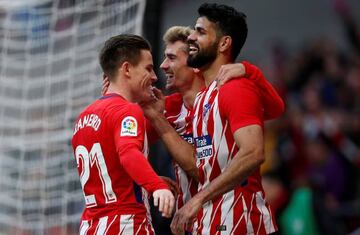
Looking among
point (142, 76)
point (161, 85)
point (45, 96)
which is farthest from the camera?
point (161, 85)

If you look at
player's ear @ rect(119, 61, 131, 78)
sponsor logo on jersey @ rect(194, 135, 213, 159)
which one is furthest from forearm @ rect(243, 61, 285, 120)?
player's ear @ rect(119, 61, 131, 78)

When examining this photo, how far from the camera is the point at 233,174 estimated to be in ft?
14.7

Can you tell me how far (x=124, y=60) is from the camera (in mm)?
4812

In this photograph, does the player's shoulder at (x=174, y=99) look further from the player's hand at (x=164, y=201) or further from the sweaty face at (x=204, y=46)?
the player's hand at (x=164, y=201)

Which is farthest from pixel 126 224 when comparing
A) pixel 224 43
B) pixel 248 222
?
pixel 224 43

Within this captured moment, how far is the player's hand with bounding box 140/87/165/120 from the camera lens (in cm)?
520

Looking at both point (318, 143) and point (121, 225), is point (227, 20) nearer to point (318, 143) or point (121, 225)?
point (121, 225)

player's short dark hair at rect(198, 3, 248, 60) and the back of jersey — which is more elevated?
player's short dark hair at rect(198, 3, 248, 60)

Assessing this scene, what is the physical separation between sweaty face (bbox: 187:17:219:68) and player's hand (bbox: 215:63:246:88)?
0.18 metres

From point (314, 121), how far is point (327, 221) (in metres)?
1.40

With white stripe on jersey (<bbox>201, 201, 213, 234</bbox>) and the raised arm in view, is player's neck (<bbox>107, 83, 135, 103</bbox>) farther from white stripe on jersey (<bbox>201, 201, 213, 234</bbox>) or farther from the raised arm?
white stripe on jersey (<bbox>201, 201, 213, 234</bbox>)

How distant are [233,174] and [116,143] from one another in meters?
0.57

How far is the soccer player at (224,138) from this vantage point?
450 centimetres

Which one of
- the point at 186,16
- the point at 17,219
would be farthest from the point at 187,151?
the point at 186,16
